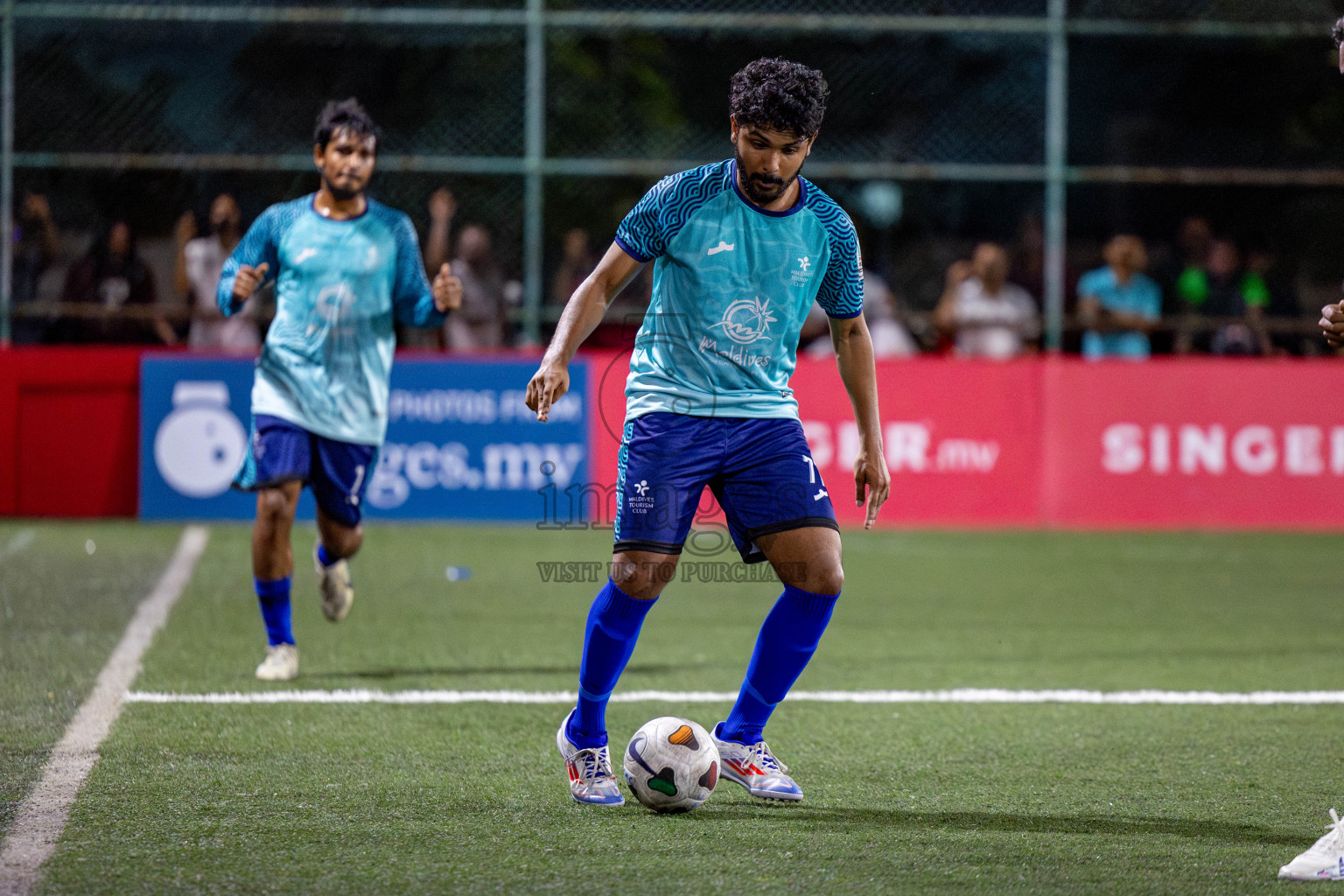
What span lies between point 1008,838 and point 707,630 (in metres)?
3.77

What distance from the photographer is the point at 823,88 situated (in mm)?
4434

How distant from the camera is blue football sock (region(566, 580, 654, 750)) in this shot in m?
4.55

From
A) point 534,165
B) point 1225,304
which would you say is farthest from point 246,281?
point 1225,304

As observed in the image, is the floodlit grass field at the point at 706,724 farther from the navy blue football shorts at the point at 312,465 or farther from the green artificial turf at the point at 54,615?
the navy blue football shorts at the point at 312,465

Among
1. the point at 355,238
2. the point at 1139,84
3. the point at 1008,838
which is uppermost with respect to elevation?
the point at 1139,84

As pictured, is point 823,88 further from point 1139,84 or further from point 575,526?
point 1139,84

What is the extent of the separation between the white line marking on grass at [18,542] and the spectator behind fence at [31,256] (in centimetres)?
207

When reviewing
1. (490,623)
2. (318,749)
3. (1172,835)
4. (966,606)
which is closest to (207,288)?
(490,623)

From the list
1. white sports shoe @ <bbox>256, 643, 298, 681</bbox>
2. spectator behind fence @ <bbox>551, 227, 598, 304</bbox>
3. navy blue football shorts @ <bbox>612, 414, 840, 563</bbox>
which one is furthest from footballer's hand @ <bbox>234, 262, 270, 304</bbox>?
spectator behind fence @ <bbox>551, 227, 598, 304</bbox>

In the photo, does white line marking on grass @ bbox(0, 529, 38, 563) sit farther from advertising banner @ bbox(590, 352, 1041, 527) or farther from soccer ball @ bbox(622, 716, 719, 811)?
soccer ball @ bbox(622, 716, 719, 811)

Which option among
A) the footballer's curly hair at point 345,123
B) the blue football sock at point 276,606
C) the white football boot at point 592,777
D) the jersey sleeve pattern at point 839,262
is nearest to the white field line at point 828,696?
the blue football sock at point 276,606

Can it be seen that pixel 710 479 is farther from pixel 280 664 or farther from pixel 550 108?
pixel 550 108

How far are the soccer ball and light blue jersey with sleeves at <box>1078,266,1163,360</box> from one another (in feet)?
31.2

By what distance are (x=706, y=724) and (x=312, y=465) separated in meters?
2.08
